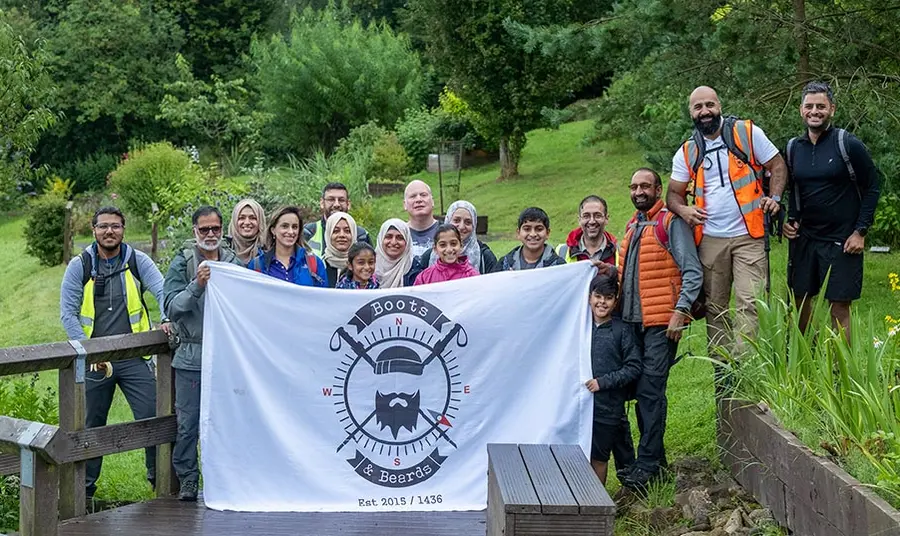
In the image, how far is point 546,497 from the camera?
4180mm

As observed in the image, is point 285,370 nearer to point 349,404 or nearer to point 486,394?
point 349,404

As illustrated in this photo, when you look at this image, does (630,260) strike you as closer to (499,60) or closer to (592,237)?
(592,237)

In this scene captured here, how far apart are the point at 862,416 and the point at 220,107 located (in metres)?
36.5

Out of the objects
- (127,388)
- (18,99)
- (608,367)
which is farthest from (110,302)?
(18,99)

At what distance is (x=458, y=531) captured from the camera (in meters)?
6.36

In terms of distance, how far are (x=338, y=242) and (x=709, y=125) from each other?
2.40 metres

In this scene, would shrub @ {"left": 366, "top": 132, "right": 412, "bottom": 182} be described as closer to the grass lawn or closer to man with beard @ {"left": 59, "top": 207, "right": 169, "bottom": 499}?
the grass lawn

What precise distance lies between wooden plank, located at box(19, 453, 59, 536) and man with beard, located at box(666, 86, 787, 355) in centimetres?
358

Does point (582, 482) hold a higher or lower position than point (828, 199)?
lower

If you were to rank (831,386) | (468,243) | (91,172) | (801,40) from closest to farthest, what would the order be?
1. (831,386)
2. (468,243)
3. (801,40)
4. (91,172)

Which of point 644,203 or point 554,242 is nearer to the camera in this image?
point 644,203

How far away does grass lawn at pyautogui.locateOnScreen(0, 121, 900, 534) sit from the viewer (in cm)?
849

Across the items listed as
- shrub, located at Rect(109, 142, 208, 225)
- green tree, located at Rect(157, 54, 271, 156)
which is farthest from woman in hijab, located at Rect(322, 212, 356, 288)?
green tree, located at Rect(157, 54, 271, 156)

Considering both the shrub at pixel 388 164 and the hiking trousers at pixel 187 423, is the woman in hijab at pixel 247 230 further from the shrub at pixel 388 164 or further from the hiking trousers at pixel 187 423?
the shrub at pixel 388 164
